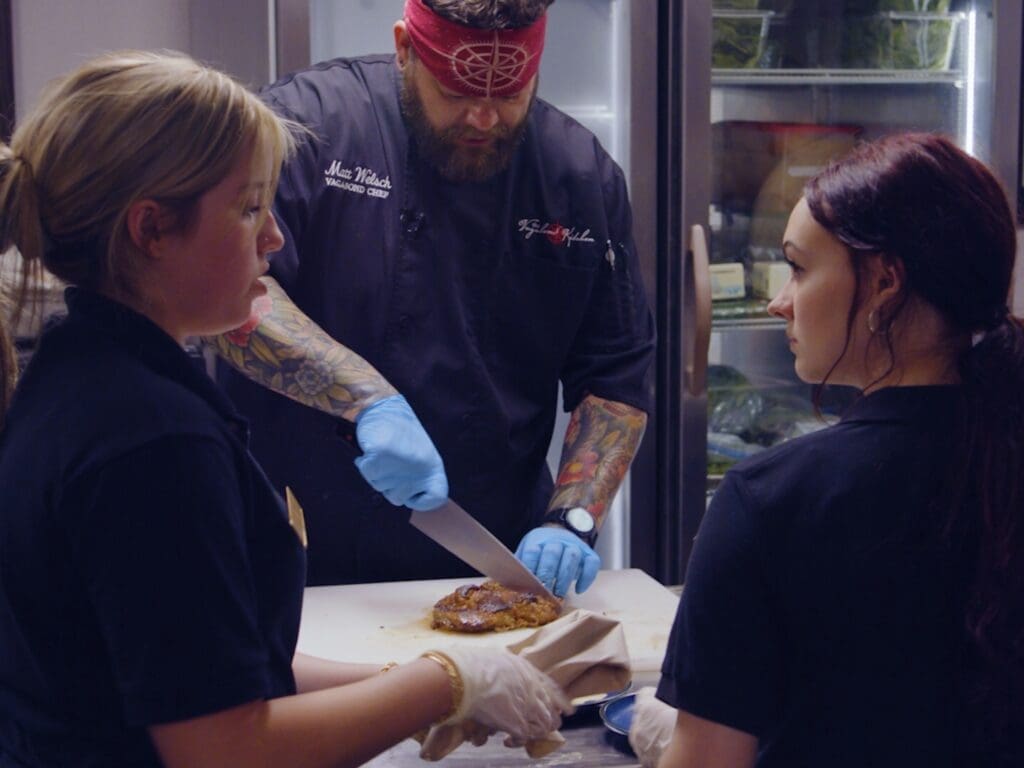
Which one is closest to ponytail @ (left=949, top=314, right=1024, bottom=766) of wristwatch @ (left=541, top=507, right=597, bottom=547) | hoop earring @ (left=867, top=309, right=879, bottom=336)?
hoop earring @ (left=867, top=309, right=879, bottom=336)

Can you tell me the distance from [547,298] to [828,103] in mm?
1294

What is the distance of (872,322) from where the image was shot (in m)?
1.10

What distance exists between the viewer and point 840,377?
1166 millimetres

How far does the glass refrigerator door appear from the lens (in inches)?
115

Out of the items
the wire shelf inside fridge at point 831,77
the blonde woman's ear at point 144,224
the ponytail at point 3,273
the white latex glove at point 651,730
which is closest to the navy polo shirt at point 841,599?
the white latex glove at point 651,730

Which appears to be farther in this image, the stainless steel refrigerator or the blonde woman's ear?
the stainless steel refrigerator

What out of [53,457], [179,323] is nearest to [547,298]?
[179,323]

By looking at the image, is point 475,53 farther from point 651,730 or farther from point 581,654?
point 651,730

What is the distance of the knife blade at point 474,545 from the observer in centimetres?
186

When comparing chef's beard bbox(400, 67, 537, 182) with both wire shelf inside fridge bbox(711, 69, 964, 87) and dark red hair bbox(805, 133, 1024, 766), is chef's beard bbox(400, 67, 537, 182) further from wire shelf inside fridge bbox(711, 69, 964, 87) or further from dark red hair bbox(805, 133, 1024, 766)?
dark red hair bbox(805, 133, 1024, 766)

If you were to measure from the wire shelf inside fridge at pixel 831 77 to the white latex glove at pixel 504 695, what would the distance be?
184 centimetres

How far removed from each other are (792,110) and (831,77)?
0.76ft

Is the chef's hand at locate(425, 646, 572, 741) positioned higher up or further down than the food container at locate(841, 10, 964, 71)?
further down

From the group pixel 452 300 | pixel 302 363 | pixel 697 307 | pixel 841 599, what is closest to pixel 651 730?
pixel 841 599
